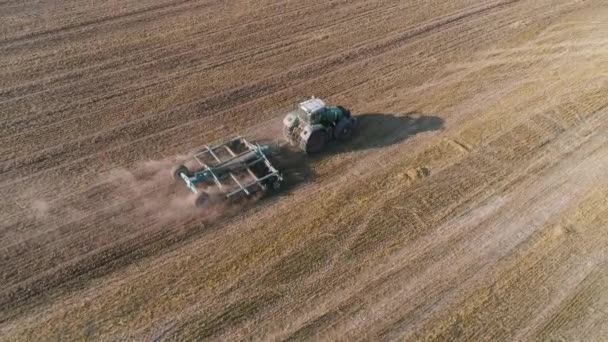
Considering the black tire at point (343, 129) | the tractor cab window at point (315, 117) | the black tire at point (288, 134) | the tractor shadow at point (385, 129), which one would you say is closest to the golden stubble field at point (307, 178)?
the tractor shadow at point (385, 129)

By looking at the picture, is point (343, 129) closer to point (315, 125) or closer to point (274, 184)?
point (315, 125)

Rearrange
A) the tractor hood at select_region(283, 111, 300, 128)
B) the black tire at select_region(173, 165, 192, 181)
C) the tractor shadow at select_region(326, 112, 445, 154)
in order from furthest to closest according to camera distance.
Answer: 1. the tractor shadow at select_region(326, 112, 445, 154)
2. the tractor hood at select_region(283, 111, 300, 128)
3. the black tire at select_region(173, 165, 192, 181)

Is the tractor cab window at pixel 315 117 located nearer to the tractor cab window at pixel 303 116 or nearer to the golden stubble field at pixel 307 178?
the tractor cab window at pixel 303 116

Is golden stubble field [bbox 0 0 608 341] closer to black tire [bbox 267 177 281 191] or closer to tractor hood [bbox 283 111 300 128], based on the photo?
black tire [bbox 267 177 281 191]

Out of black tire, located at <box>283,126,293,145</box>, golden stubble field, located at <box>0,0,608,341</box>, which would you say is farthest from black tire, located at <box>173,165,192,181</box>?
black tire, located at <box>283,126,293,145</box>

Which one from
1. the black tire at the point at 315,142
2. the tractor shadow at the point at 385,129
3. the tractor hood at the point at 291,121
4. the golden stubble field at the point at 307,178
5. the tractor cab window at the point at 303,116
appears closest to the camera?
the golden stubble field at the point at 307,178

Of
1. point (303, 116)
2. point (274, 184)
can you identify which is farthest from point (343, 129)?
point (274, 184)

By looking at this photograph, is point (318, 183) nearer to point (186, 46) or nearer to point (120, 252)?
point (120, 252)

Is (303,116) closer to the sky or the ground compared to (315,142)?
closer to the sky
